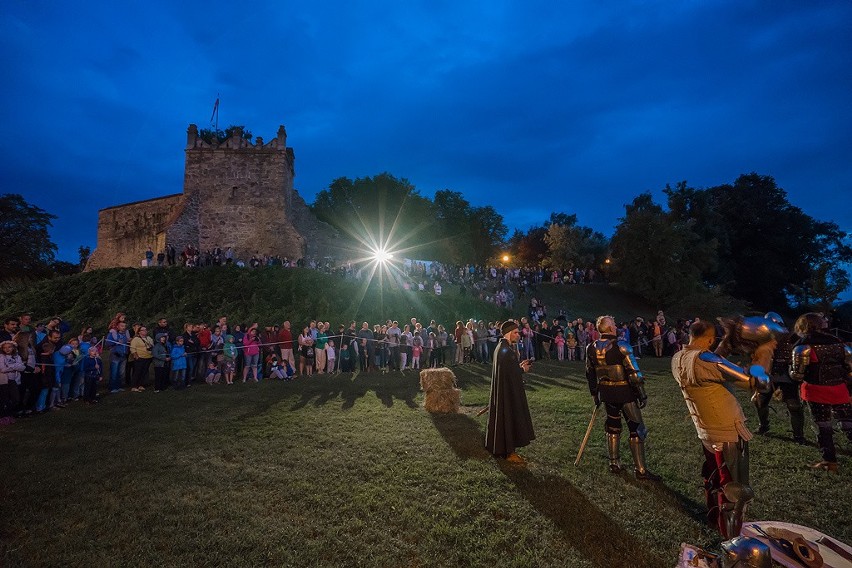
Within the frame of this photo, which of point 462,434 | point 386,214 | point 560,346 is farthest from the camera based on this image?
point 386,214

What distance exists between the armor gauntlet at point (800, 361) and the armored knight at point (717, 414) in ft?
9.00

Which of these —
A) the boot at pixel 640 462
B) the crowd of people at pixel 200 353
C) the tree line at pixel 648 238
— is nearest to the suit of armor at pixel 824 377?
the boot at pixel 640 462

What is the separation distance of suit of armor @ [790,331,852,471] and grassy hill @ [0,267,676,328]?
19069 millimetres

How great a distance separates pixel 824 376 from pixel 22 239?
57785mm

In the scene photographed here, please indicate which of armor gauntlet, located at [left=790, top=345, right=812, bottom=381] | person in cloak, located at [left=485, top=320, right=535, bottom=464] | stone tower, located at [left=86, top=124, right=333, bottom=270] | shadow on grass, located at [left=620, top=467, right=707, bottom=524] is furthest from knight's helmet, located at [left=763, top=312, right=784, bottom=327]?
stone tower, located at [left=86, top=124, right=333, bottom=270]

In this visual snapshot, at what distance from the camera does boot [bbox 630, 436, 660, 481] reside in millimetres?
5463

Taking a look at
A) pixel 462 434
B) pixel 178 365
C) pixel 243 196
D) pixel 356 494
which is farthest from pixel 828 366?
pixel 243 196

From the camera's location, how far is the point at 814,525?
4.18m

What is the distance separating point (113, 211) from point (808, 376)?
167ft

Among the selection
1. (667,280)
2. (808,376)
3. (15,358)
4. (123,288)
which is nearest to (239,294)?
(123,288)

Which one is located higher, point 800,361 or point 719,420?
point 800,361

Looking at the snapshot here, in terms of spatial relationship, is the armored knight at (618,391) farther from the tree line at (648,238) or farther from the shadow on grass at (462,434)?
the tree line at (648,238)

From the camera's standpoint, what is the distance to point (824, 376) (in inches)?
233

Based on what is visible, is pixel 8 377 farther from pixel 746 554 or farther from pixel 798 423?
pixel 798 423
